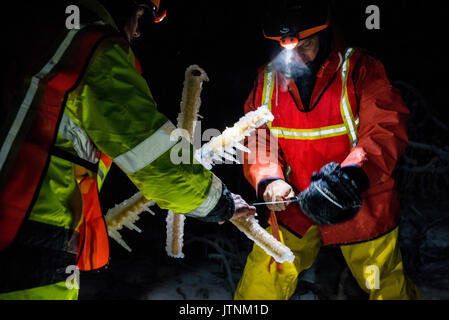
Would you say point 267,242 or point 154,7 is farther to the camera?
point 267,242

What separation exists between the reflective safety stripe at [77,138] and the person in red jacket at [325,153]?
1271 millimetres

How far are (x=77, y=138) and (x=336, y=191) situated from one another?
4.80 ft

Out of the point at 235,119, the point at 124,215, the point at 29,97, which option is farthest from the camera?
the point at 235,119

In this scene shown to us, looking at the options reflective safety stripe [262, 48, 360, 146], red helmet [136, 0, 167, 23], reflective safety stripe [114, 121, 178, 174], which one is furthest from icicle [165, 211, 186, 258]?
red helmet [136, 0, 167, 23]

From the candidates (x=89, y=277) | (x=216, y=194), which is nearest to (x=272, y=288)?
(x=216, y=194)

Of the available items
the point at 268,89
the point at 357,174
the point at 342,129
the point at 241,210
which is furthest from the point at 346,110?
the point at 241,210

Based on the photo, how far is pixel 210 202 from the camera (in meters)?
1.57

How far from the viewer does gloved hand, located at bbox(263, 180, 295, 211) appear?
6.84ft

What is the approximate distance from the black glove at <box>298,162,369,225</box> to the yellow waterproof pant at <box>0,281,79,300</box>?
1429 millimetres

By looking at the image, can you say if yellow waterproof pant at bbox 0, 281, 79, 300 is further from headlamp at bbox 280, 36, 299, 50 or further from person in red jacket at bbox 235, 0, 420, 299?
headlamp at bbox 280, 36, 299, 50

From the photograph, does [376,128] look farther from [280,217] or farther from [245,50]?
[245,50]

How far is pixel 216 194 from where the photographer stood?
1.60 metres

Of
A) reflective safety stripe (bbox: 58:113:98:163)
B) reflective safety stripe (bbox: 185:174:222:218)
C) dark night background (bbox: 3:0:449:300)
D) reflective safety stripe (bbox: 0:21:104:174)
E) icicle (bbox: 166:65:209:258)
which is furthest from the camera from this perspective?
dark night background (bbox: 3:0:449:300)

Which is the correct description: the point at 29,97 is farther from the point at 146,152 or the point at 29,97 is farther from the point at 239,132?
the point at 239,132
